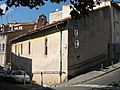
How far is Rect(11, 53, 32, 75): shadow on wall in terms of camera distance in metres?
36.3

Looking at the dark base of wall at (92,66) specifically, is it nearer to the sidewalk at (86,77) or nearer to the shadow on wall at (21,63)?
the sidewalk at (86,77)

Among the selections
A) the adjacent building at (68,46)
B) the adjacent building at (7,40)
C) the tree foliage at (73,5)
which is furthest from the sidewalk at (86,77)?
the adjacent building at (7,40)

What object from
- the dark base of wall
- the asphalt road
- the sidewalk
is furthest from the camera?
the dark base of wall

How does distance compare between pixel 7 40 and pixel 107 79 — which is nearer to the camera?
pixel 107 79

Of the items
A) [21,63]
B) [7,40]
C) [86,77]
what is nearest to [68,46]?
[86,77]

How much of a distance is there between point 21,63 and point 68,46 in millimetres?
11633

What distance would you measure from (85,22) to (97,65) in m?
4.80

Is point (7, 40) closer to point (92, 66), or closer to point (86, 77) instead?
point (92, 66)

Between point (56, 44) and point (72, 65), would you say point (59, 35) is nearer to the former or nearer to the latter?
point (56, 44)

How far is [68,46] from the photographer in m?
29.2

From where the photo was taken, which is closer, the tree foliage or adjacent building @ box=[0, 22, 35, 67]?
the tree foliage

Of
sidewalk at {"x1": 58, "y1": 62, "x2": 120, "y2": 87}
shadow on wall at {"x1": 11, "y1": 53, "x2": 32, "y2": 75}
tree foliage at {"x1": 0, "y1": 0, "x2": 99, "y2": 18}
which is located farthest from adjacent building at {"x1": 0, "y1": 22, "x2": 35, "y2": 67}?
tree foliage at {"x1": 0, "y1": 0, "x2": 99, "y2": 18}

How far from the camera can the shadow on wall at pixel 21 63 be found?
1430 inches

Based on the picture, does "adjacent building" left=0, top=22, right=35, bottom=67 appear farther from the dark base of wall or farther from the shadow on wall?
the dark base of wall
